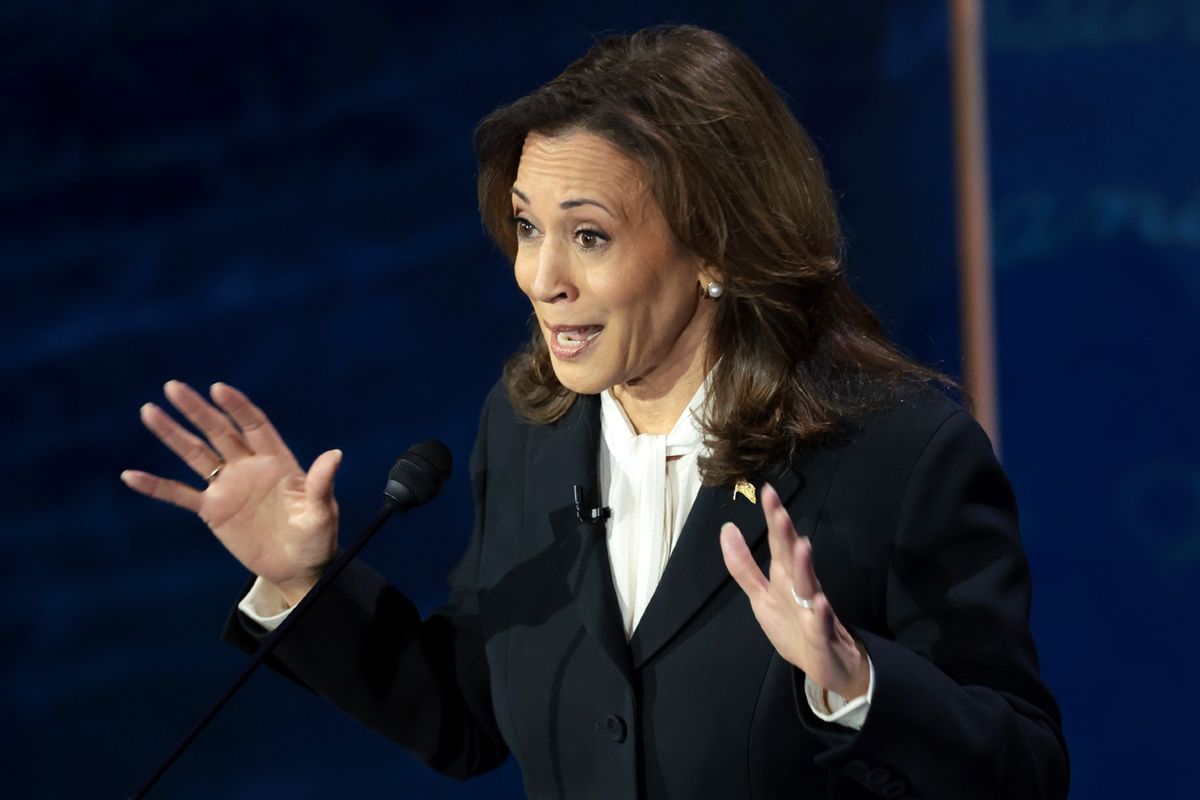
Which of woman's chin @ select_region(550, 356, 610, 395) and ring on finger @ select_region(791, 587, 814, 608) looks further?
woman's chin @ select_region(550, 356, 610, 395)

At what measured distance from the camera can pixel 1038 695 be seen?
151 cm

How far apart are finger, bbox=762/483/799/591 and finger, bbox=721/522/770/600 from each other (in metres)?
0.02

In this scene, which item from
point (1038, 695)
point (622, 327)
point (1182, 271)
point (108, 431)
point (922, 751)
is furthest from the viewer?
point (108, 431)

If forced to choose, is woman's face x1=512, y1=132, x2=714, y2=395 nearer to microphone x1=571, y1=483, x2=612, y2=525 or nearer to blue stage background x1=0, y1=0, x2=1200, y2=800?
microphone x1=571, y1=483, x2=612, y2=525

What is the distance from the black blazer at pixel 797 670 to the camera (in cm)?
140

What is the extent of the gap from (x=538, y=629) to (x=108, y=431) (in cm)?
142

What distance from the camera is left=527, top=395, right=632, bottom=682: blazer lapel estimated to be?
160cm

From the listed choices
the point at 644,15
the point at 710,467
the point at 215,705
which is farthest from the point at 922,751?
the point at 644,15

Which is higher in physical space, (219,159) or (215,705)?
(219,159)

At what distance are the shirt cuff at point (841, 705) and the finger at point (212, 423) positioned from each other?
73 cm

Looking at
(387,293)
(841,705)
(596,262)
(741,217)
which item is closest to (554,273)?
(596,262)

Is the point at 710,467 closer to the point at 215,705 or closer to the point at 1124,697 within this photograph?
the point at 215,705

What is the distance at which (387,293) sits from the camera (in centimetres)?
288

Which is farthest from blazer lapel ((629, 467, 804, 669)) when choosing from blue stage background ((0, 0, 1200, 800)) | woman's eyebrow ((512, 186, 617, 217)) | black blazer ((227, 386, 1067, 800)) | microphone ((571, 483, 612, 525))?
blue stage background ((0, 0, 1200, 800))
